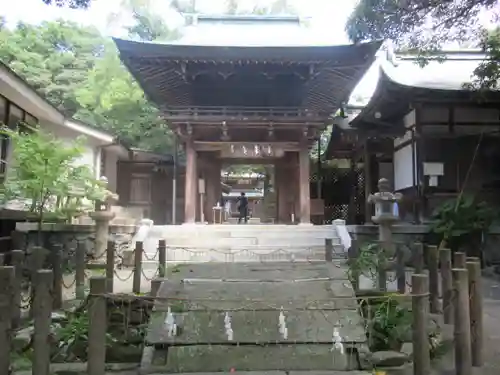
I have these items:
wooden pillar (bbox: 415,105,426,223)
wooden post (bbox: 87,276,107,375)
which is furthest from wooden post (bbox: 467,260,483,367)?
wooden pillar (bbox: 415,105,426,223)

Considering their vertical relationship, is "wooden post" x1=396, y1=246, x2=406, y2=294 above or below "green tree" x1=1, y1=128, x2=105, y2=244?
below

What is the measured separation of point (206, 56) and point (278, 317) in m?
12.1

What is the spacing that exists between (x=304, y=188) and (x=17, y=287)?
12686mm

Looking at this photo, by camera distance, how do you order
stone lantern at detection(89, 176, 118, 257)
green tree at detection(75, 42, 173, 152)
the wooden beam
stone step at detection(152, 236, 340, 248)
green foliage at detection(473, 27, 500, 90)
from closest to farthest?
green foliage at detection(473, 27, 500, 90)
stone lantern at detection(89, 176, 118, 257)
stone step at detection(152, 236, 340, 248)
the wooden beam
green tree at detection(75, 42, 173, 152)

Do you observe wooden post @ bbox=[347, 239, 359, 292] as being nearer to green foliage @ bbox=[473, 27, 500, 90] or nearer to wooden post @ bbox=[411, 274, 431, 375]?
wooden post @ bbox=[411, 274, 431, 375]

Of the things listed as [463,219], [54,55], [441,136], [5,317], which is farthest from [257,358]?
[54,55]

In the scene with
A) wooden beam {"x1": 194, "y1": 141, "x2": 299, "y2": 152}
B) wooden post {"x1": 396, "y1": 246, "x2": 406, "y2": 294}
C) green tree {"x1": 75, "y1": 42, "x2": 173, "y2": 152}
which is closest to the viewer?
wooden post {"x1": 396, "y1": 246, "x2": 406, "y2": 294}

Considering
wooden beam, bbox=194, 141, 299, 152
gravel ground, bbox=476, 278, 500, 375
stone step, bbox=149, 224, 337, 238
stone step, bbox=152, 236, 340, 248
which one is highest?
wooden beam, bbox=194, 141, 299, 152

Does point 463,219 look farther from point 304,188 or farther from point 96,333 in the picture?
point 96,333

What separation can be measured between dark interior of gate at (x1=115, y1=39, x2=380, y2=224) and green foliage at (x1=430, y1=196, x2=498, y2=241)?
17.6ft

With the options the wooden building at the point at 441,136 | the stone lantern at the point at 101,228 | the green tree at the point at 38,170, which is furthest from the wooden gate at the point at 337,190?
the green tree at the point at 38,170

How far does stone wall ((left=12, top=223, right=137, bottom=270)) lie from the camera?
33.5ft

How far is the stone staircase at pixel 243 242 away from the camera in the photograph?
40.1 ft

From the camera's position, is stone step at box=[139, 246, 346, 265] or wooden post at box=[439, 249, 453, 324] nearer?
wooden post at box=[439, 249, 453, 324]
